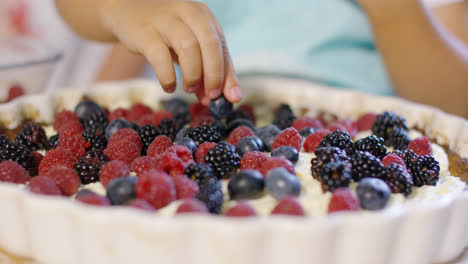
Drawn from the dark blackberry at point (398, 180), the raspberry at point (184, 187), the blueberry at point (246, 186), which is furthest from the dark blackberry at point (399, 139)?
the raspberry at point (184, 187)

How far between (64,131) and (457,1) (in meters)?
2.03

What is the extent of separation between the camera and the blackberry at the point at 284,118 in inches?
45.7

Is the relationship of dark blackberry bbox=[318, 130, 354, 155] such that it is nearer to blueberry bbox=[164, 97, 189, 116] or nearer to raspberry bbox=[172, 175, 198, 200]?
raspberry bbox=[172, 175, 198, 200]

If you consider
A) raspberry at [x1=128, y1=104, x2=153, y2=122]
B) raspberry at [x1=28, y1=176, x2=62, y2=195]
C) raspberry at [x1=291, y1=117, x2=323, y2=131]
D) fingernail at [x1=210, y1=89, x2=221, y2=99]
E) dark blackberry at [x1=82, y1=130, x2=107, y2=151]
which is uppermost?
fingernail at [x1=210, y1=89, x2=221, y2=99]

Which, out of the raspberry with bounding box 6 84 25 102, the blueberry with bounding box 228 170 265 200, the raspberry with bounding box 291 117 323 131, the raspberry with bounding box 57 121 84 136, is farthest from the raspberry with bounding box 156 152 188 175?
the raspberry with bounding box 6 84 25 102

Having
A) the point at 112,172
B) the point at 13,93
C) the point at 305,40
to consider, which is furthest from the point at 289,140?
the point at 13,93

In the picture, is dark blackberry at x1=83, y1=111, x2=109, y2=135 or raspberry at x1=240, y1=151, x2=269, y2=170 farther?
dark blackberry at x1=83, y1=111, x2=109, y2=135

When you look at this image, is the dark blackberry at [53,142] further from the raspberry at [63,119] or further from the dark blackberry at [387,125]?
the dark blackberry at [387,125]

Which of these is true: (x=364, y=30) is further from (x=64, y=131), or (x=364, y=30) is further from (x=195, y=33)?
(x=64, y=131)

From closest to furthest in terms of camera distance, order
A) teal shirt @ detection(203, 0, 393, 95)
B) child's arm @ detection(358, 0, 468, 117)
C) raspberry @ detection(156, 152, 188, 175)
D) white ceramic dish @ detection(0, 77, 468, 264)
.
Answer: white ceramic dish @ detection(0, 77, 468, 264) < raspberry @ detection(156, 152, 188, 175) < child's arm @ detection(358, 0, 468, 117) < teal shirt @ detection(203, 0, 393, 95)

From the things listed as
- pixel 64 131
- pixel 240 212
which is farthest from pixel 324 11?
pixel 240 212

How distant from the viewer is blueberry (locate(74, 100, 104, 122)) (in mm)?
1159

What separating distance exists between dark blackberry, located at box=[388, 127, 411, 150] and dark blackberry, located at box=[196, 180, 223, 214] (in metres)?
0.51

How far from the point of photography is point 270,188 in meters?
0.75
